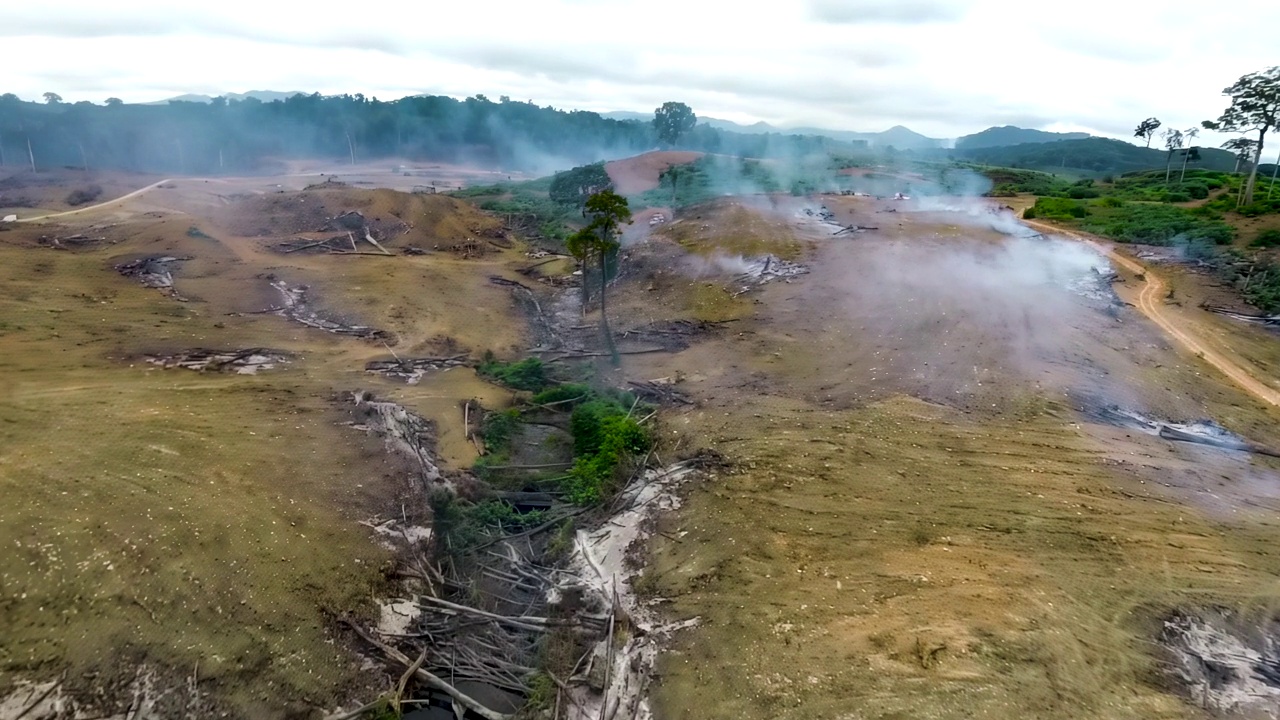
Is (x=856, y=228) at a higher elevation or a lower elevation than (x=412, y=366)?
higher

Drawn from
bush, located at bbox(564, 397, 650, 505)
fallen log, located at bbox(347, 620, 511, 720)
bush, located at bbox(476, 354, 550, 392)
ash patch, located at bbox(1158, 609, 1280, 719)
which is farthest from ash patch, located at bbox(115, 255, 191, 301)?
ash patch, located at bbox(1158, 609, 1280, 719)

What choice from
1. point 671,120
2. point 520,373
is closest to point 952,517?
point 520,373

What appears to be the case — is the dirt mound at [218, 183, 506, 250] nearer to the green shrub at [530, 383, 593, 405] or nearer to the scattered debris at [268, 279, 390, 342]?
the scattered debris at [268, 279, 390, 342]

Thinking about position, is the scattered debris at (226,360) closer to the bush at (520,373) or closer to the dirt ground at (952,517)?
the bush at (520,373)

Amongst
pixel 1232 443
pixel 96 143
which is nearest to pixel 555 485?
pixel 1232 443

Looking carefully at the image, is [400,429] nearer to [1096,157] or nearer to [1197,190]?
[1197,190]

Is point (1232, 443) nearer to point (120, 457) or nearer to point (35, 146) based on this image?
point (120, 457)
